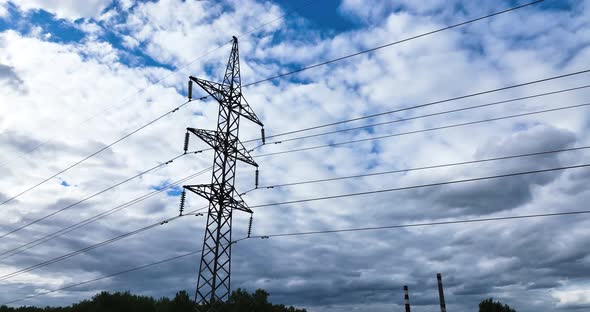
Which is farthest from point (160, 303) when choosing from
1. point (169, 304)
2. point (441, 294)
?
point (441, 294)

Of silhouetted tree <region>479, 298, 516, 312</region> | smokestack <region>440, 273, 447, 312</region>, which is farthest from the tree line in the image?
smokestack <region>440, 273, 447, 312</region>

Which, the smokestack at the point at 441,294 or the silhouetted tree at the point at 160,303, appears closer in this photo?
the smokestack at the point at 441,294

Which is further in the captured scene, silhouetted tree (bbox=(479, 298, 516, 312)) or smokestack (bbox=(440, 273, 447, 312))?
silhouetted tree (bbox=(479, 298, 516, 312))

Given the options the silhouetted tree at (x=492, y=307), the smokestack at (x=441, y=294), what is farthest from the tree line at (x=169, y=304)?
the smokestack at (x=441, y=294)

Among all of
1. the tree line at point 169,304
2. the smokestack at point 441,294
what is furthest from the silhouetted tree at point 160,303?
the smokestack at point 441,294

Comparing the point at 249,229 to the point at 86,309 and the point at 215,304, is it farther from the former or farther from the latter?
the point at 86,309

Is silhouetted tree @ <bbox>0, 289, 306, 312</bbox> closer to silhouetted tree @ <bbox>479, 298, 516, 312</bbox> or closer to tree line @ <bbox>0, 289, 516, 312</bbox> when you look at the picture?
tree line @ <bbox>0, 289, 516, 312</bbox>

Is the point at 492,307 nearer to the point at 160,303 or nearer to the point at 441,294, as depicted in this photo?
the point at 441,294

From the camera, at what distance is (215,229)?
29641 millimetres

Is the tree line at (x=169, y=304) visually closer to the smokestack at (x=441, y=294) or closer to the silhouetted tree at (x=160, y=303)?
the silhouetted tree at (x=160, y=303)

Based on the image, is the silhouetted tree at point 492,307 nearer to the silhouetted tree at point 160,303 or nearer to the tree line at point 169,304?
the tree line at point 169,304

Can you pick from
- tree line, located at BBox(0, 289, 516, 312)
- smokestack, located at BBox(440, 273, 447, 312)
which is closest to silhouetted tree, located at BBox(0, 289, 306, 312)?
tree line, located at BBox(0, 289, 516, 312)

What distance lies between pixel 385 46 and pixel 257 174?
15380mm

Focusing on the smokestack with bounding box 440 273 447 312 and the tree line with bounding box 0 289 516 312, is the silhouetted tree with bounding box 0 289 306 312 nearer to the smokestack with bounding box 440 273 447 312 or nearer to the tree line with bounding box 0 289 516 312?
the tree line with bounding box 0 289 516 312
